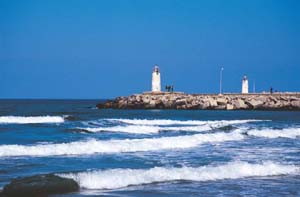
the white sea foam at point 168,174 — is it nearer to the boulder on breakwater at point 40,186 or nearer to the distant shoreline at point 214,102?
the boulder on breakwater at point 40,186

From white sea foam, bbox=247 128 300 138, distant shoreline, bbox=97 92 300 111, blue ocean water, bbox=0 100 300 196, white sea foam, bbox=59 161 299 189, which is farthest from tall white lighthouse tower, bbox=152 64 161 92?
white sea foam, bbox=59 161 299 189

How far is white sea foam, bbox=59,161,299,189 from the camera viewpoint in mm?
11062

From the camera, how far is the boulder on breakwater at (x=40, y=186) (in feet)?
32.0

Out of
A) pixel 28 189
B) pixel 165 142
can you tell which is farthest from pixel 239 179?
pixel 165 142

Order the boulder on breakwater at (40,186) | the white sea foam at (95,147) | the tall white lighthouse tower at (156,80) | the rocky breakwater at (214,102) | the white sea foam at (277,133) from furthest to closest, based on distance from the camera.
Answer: the tall white lighthouse tower at (156,80) → the rocky breakwater at (214,102) → the white sea foam at (277,133) → the white sea foam at (95,147) → the boulder on breakwater at (40,186)

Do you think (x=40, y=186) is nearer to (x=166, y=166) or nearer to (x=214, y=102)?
(x=166, y=166)

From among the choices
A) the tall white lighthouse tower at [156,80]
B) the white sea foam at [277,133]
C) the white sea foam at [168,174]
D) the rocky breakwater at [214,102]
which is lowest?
the white sea foam at [168,174]

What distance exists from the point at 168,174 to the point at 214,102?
2532 inches

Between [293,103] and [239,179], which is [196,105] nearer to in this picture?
[293,103]

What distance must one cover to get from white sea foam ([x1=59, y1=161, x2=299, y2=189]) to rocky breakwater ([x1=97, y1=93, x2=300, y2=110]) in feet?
201

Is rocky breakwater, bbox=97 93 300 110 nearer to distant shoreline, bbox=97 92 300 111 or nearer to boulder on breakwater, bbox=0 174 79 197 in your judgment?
distant shoreline, bbox=97 92 300 111

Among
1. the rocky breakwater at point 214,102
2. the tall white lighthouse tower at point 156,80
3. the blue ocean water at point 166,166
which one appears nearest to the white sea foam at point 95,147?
the blue ocean water at point 166,166

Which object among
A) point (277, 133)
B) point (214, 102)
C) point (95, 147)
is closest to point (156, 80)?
point (214, 102)

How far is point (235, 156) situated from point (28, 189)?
27.7 feet
